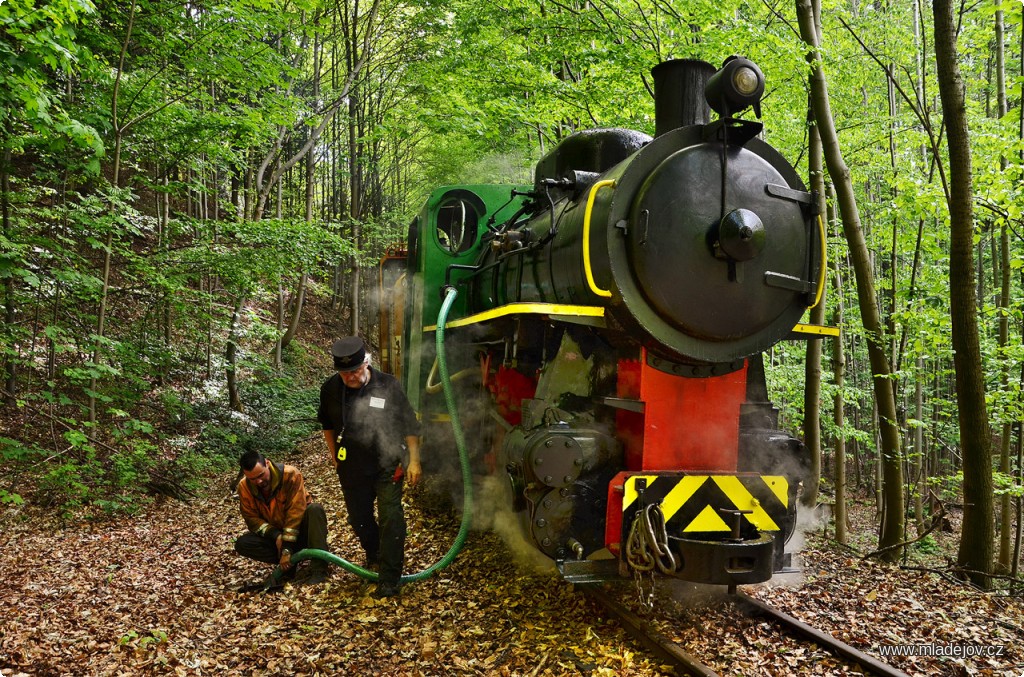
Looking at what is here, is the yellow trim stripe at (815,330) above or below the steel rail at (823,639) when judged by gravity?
above

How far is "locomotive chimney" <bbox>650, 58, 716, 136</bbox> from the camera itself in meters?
4.49

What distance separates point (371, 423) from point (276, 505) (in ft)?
3.58

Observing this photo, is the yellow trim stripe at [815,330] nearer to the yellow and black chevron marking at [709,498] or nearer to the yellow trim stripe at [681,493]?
the yellow and black chevron marking at [709,498]

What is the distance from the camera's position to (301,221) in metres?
9.78

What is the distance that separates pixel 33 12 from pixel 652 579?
5221 mm

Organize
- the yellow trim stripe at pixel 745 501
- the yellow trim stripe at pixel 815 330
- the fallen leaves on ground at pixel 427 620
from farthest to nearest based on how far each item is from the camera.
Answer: the yellow trim stripe at pixel 815 330 → the yellow trim stripe at pixel 745 501 → the fallen leaves on ground at pixel 427 620

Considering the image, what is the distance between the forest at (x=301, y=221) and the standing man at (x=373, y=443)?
2770mm

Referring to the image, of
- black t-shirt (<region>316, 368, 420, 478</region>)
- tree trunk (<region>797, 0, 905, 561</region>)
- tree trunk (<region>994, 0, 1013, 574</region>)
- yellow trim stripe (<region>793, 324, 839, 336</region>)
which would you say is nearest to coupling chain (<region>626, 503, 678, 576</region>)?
yellow trim stripe (<region>793, 324, 839, 336</region>)

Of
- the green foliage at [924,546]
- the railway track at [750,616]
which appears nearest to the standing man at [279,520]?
the railway track at [750,616]

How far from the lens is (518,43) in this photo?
405 inches

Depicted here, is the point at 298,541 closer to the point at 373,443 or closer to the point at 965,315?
the point at 373,443

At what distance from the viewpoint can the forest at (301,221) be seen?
5.42 metres

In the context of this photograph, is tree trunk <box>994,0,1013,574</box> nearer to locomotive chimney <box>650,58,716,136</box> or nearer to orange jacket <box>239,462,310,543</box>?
locomotive chimney <box>650,58,716,136</box>

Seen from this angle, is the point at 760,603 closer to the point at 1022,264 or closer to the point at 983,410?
the point at 983,410
